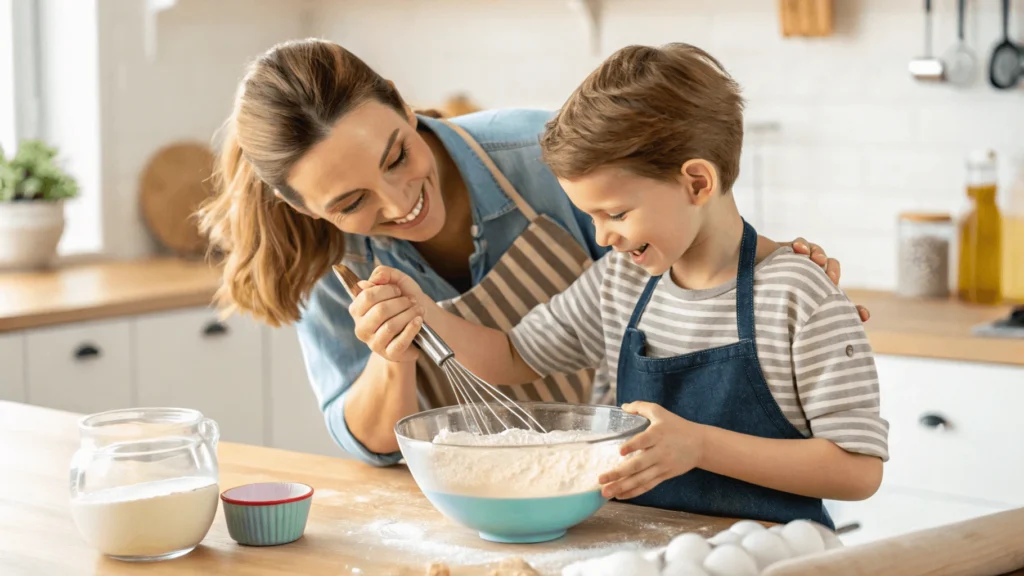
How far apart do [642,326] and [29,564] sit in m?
0.77

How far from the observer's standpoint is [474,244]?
1.91 metres

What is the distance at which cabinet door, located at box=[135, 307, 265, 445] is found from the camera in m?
3.03

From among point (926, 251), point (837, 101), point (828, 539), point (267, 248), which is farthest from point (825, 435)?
point (837, 101)

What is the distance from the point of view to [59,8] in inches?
140

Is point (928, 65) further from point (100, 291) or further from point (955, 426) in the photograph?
point (100, 291)

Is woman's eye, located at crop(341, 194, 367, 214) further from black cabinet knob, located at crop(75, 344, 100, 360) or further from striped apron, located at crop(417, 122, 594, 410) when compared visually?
black cabinet knob, located at crop(75, 344, 100, 360)

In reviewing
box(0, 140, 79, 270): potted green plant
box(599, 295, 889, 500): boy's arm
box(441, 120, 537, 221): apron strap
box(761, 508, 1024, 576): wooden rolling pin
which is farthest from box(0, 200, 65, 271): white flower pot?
box(761, 508, 1024, 576): wooden rolling pin

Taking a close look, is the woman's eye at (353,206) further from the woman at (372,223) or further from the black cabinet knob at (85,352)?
the black cabinet knob at (85,352)

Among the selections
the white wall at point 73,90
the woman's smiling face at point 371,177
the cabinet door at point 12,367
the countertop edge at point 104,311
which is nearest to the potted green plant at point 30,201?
the white wall at point 73,90

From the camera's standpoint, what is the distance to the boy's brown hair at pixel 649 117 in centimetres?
132

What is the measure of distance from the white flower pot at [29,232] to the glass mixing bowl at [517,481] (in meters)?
2.39

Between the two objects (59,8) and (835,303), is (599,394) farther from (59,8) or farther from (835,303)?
(59,8)

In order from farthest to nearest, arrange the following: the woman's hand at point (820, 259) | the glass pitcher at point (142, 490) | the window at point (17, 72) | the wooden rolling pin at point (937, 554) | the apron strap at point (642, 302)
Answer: the window at point (17, 72) < the apron strap at point (642, 302) < the woman's hand at point (820, 259) < the glass pitcher at point (142, 490) < the wooden rolling pin at point (937, 554)

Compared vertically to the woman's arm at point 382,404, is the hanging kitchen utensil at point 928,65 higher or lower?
higher
